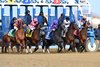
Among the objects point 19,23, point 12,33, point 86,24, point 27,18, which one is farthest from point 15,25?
point 86,24

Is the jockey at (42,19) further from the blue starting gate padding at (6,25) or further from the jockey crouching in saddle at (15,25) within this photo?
the blue starting gate padding at (6,25)

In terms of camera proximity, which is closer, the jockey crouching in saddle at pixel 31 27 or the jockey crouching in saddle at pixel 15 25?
the jockey crouching in saddle at pixel 15 25

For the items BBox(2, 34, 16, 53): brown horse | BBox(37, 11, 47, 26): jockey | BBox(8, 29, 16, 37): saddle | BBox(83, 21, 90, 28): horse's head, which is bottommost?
BBox(2, 34, 16, 53): brown horse

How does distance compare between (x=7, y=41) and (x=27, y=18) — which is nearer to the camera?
(x=7, y=41)

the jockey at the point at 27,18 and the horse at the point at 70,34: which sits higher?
the jockey at the point at 27,18

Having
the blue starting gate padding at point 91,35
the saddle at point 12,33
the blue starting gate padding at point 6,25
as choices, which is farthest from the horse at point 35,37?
the blue starting gate padding at point 91,35

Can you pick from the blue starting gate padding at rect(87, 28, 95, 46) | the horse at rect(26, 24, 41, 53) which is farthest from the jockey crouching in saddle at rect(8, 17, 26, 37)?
the blue starting gate padding at rect(87, 28, 95, 46)

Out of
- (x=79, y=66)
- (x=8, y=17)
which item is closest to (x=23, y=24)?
(x=8, y=17)

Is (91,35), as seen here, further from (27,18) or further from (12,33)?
(12,33)

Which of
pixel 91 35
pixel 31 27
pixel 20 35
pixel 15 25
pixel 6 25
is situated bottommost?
pixel 91 35

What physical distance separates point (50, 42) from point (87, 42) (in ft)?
7.99

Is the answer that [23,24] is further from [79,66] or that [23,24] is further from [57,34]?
[79,66]

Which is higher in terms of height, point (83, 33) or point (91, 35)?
point (83, 33)

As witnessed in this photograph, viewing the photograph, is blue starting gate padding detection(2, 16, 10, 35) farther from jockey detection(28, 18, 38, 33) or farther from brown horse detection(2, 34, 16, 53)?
jockey detection(28, 18, 38, 33)
